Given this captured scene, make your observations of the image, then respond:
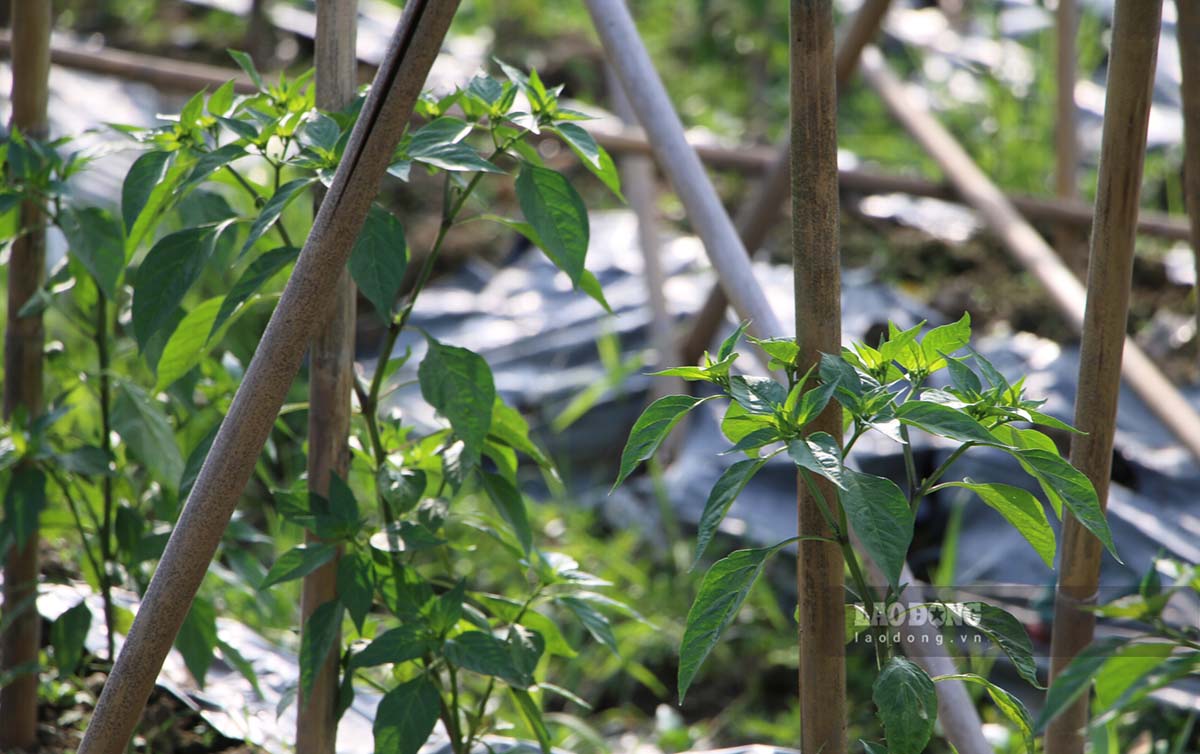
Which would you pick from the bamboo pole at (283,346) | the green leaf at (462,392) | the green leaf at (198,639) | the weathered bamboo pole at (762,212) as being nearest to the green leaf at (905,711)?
the green leaf at (462,392)

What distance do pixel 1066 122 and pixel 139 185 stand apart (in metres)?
2.34

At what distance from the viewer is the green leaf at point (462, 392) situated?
101 cm

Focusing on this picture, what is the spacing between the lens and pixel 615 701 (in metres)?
2.20

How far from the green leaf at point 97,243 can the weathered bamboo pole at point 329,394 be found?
0.82ft

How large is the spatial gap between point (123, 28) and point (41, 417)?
14.2ft

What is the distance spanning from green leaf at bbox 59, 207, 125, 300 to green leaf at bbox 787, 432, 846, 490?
2.47 feet

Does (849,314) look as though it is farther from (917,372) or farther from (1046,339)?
(917,372)

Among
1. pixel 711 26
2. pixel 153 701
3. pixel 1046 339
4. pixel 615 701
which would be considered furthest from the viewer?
pixel 711 26

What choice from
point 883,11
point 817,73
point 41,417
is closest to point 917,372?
point 817,73

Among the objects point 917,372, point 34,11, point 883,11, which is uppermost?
point 883,11

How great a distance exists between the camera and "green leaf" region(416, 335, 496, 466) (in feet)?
3.30

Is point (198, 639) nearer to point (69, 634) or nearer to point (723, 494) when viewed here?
point (69, 634)

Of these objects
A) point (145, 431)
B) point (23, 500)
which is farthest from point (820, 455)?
point (23, 500)

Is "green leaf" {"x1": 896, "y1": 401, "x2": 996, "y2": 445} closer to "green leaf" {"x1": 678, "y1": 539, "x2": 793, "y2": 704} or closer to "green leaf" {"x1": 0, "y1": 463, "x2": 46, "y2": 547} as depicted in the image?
"green leaf" {"x1": 678, "y1": 539, "x2": 793, "y2": 704}
